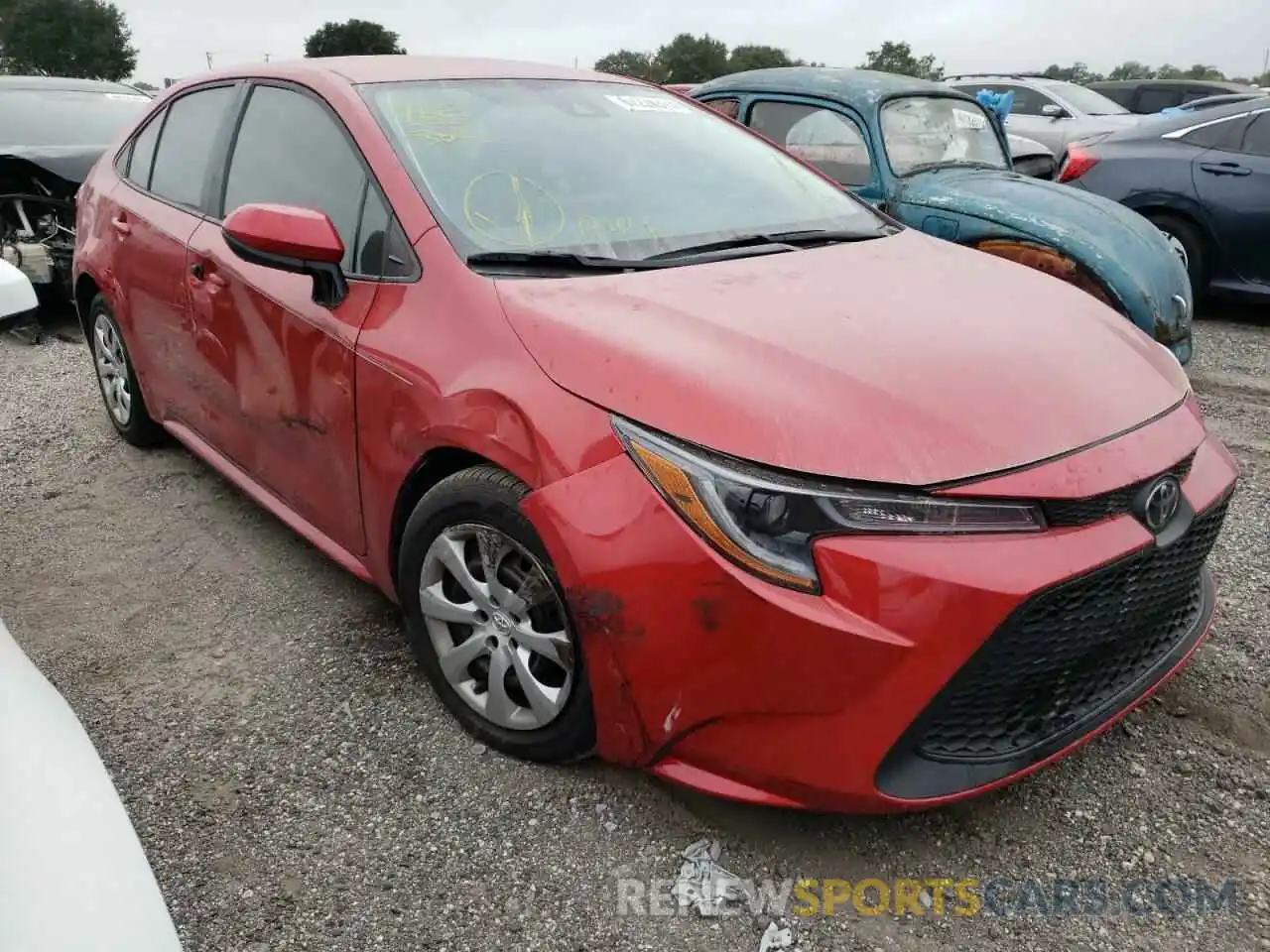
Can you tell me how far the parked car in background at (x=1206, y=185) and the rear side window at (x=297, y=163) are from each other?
218 inches

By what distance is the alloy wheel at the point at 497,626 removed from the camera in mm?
2078

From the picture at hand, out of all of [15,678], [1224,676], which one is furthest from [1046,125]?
[15,678]

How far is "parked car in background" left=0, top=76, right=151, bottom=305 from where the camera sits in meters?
6.08

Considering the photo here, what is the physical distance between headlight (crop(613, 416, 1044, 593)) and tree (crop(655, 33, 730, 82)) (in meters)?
51.0

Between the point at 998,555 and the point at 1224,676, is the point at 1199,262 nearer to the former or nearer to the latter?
the point at 1224,676

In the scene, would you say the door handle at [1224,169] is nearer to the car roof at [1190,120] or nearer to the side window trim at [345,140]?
the car roof at [1190,120]

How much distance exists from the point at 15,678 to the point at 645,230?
169 cm

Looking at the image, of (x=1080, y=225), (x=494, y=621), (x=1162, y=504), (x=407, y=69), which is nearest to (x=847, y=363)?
(x=1162, y=504)

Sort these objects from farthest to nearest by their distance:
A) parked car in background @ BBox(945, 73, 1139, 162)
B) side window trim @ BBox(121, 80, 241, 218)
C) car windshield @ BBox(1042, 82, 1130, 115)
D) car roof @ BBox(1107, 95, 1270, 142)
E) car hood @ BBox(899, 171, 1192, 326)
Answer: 1. car windshield @ BBox(1042, 82, 1130, 115)
2. parked car in background @ BBox(945, 73, 1139, 162)
3. car roof @ BBox(1107, 95, 1270, 142)
4. car hood @ BBox(899, 171, 1192, 326)
5. side window trim @ BBox(121, 80, 241, 218)

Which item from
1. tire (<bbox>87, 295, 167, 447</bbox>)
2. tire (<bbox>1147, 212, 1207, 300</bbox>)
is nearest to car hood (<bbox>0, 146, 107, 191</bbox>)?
tire (<bbox>87, 295, 167, 447</bbox>)

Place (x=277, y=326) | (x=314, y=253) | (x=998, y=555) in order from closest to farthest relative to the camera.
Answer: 1. (x=998, y=555)
2. (x=314, y=253)
3. (x=277, y=326)

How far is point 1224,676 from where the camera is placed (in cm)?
259

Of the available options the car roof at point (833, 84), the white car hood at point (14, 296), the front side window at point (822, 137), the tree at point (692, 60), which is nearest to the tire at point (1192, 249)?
the car roof at point (833, 84)

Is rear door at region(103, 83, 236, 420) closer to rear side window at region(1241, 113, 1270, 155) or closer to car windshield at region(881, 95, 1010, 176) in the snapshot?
car windshield at region(881, 95, 1010, 176)
